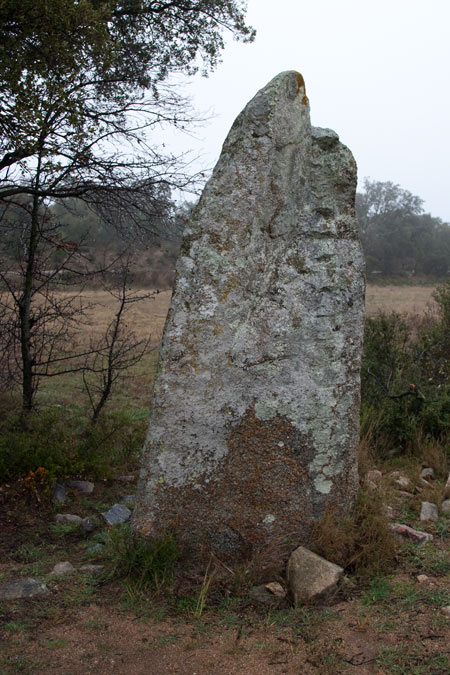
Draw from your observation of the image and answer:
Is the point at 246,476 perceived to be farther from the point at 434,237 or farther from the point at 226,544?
the point at 434,237

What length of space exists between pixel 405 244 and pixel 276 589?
4277 centimetres

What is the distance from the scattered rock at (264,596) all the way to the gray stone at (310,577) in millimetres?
105

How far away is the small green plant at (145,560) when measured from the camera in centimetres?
354

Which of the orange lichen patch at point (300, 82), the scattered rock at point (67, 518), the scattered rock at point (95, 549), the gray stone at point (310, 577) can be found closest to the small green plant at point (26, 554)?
the scattered rock at point (95, 549)

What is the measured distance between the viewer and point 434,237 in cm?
4456

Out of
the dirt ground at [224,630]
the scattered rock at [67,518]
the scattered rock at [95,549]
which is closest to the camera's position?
the dirt ground at [224,630]

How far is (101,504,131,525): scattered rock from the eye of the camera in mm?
4809

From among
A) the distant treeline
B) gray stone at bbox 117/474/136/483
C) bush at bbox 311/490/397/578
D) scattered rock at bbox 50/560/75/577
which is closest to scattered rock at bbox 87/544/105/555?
scattered rock at bbox 50/560/75/577

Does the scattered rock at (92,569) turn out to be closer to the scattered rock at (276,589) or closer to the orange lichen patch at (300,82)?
the scattered rock at (276,589)

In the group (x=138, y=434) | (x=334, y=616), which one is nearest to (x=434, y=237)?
(x=138, y=434)

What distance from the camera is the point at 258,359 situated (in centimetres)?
381

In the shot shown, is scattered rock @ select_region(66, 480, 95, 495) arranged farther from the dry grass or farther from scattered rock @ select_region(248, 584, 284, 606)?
the dry grass

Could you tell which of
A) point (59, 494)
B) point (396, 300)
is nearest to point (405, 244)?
point (396, 300)

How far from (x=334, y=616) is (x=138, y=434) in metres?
3.88
